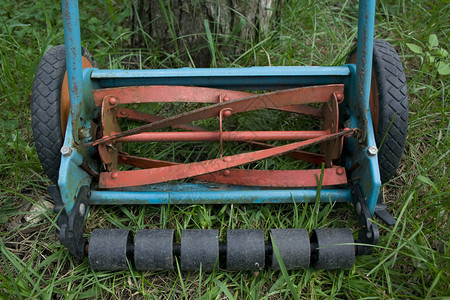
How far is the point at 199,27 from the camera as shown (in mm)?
2729

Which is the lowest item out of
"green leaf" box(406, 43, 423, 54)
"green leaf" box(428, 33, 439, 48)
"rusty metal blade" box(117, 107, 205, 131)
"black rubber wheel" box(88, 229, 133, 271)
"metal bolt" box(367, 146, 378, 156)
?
"black rubber wheel" box(88, 229, 133, 271)

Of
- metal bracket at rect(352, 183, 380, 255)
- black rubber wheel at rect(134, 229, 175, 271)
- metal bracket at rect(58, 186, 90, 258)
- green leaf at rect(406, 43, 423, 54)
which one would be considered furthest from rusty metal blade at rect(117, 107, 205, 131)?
green leaf at rect(406, 43, 423, 54)

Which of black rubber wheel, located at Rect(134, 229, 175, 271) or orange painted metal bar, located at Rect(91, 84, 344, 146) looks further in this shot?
orange painted metal bar, located at Rect(91, 84, 344, 146)

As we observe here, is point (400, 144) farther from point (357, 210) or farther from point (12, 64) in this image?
point (12, 64)

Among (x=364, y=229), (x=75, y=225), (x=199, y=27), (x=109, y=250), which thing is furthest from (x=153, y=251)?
(x=199, y=27)

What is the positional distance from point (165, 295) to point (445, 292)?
114cm

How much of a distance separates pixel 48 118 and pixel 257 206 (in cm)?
109

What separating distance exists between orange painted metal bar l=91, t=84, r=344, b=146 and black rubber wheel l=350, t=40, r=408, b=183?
203 mm

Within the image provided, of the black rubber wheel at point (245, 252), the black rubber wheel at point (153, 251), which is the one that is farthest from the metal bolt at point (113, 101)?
the black rubber wheel at point (245, 252)

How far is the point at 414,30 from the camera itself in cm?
303

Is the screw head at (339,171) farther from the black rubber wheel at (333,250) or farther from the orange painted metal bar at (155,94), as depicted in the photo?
the orange painted metal bar at (155,94)

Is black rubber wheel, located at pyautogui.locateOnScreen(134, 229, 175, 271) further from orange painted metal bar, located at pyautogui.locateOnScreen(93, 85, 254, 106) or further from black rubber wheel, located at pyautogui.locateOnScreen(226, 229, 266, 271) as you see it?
orange painted metal bar, located at pyautogui.locateOnScreen(93, 85, 254, 106)

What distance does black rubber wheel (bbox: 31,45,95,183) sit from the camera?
78.3 inches

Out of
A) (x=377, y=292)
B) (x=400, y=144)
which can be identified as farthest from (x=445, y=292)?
(x=400, y=144)
